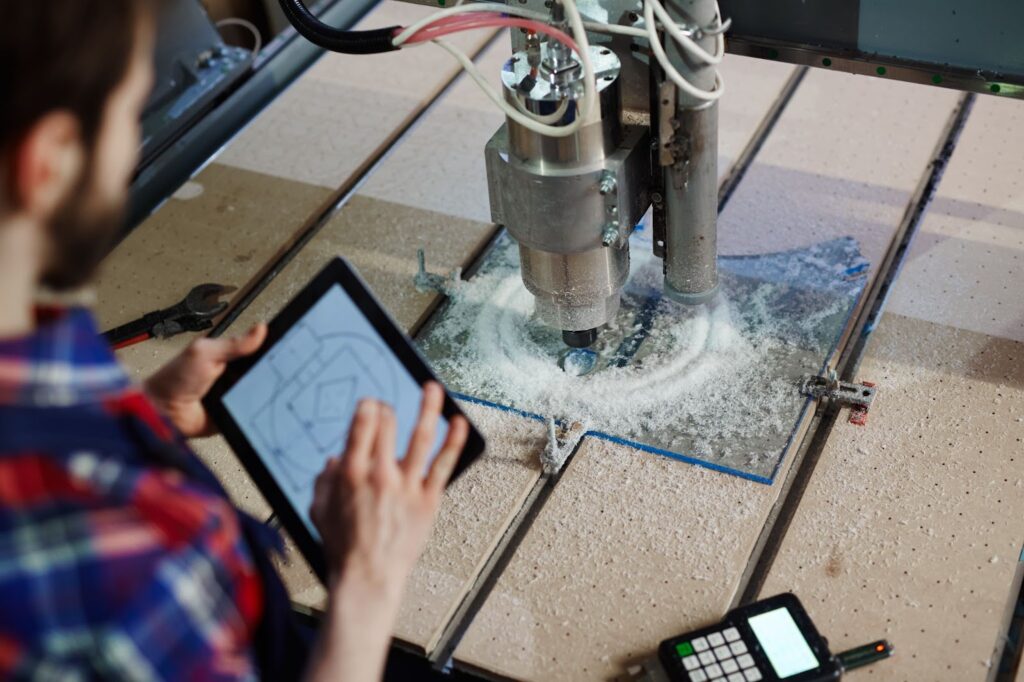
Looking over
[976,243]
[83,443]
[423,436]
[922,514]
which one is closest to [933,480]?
[922,514]

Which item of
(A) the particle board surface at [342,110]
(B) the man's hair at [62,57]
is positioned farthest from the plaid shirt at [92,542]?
(A) the particle board surface at [342,110]

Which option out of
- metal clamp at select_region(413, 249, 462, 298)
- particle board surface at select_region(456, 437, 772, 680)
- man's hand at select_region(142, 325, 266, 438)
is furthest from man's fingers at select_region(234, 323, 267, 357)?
metal clamp at select_region(413, 249, 462, 298)

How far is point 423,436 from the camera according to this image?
37.4 inches

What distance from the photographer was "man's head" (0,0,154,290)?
638 millimetres

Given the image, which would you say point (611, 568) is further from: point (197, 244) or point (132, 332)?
point (197, 244)

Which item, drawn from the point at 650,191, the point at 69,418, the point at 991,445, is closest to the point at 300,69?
the point at 650,191

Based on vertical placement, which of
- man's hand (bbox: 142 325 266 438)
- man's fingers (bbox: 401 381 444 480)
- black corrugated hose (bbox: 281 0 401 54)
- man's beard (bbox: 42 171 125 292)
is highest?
man's beard (bbox: 42 171 125 292)

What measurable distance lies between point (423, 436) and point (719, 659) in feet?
1.41

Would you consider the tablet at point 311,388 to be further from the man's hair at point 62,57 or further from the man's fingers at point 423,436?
the man's hair at point 62,57

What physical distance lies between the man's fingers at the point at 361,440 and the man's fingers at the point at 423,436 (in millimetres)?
30

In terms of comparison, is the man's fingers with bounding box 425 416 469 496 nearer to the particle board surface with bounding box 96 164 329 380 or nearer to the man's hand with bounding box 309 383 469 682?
the man's hand with bounding box 309 383 469 682

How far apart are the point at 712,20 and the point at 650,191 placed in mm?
237

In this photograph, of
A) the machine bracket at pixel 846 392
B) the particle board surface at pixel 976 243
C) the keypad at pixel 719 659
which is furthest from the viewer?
the particle board surface at pixel 976 243

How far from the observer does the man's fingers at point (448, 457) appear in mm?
959
